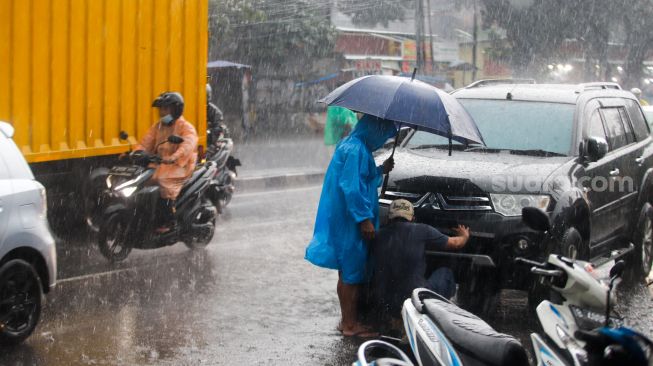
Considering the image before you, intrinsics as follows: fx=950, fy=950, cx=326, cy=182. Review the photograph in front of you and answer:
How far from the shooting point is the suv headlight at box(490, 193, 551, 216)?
6504 mm

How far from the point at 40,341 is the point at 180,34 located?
18.2 feet

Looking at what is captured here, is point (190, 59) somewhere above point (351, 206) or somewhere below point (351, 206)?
above

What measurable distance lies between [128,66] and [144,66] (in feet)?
0.88

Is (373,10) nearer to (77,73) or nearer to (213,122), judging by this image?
(213,122)

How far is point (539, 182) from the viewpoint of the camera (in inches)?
261

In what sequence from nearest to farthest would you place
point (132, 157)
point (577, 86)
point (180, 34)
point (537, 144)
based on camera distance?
point (537, 144) → point (577, 86) → point (132, 157) → point (180, 34)

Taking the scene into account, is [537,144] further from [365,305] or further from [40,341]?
[40,341]

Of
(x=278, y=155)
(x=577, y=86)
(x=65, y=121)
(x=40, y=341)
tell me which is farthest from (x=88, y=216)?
(x=278, y=155)

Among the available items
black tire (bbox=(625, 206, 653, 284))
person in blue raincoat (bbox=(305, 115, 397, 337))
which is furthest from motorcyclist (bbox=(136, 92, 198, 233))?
black tire (bbox=(625, 206, 653, 284))

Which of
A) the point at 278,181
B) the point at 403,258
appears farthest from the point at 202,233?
the point at 278,181

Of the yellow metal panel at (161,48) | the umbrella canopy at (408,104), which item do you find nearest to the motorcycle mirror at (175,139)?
the yellow metal panel at (161,48)

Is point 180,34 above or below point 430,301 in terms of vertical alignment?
above

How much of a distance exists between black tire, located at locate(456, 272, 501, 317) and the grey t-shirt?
961mm

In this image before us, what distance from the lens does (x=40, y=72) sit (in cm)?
916
